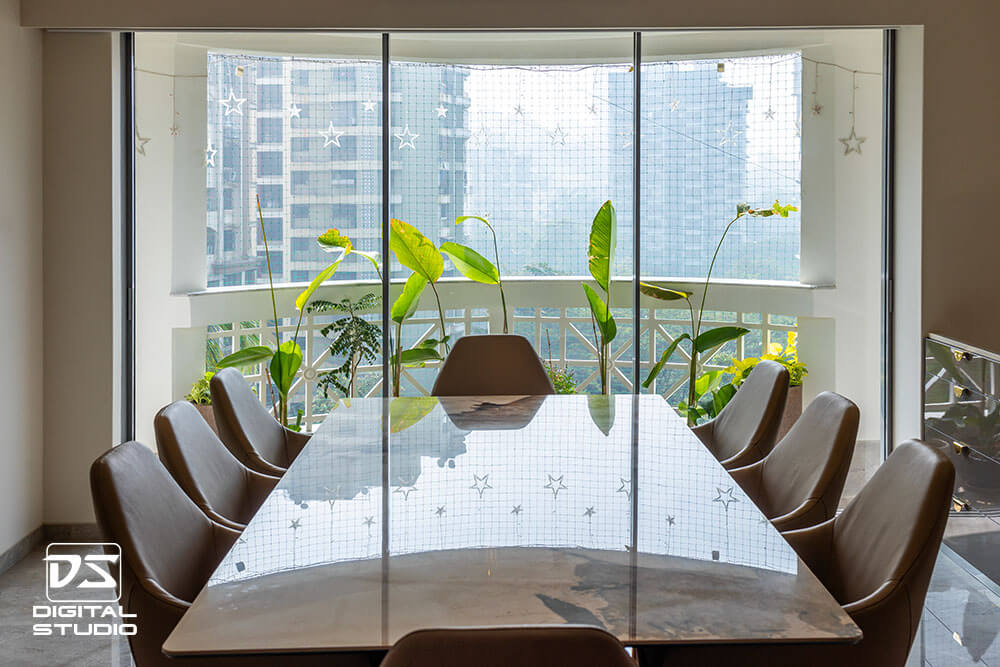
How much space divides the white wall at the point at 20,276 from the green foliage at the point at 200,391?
0.67 meters

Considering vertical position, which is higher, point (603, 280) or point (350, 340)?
point (603, 280)

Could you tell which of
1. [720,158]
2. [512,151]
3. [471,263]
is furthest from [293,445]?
[720,158]

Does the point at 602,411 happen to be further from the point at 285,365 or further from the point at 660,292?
the point at 285,365

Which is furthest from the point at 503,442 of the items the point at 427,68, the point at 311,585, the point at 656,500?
the point at 427,68

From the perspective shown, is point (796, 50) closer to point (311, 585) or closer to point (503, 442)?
point (503, 442)

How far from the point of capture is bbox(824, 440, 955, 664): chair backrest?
66.3 inches

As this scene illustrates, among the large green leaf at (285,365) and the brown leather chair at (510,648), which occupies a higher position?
the large green leaf at (285,365)

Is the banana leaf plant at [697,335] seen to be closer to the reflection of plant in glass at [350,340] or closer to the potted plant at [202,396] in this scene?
the reflection of plant in glass at [350,340]

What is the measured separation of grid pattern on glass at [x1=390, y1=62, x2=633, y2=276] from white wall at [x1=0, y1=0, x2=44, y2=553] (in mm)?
1634

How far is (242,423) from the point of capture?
116 inches

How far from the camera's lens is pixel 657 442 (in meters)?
2.61

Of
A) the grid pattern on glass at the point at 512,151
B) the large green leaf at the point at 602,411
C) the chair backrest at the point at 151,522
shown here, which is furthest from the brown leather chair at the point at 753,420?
the chair backrest at the point at 151,522

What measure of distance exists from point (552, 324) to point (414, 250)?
0.80 metres

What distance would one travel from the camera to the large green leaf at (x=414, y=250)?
4.39m
